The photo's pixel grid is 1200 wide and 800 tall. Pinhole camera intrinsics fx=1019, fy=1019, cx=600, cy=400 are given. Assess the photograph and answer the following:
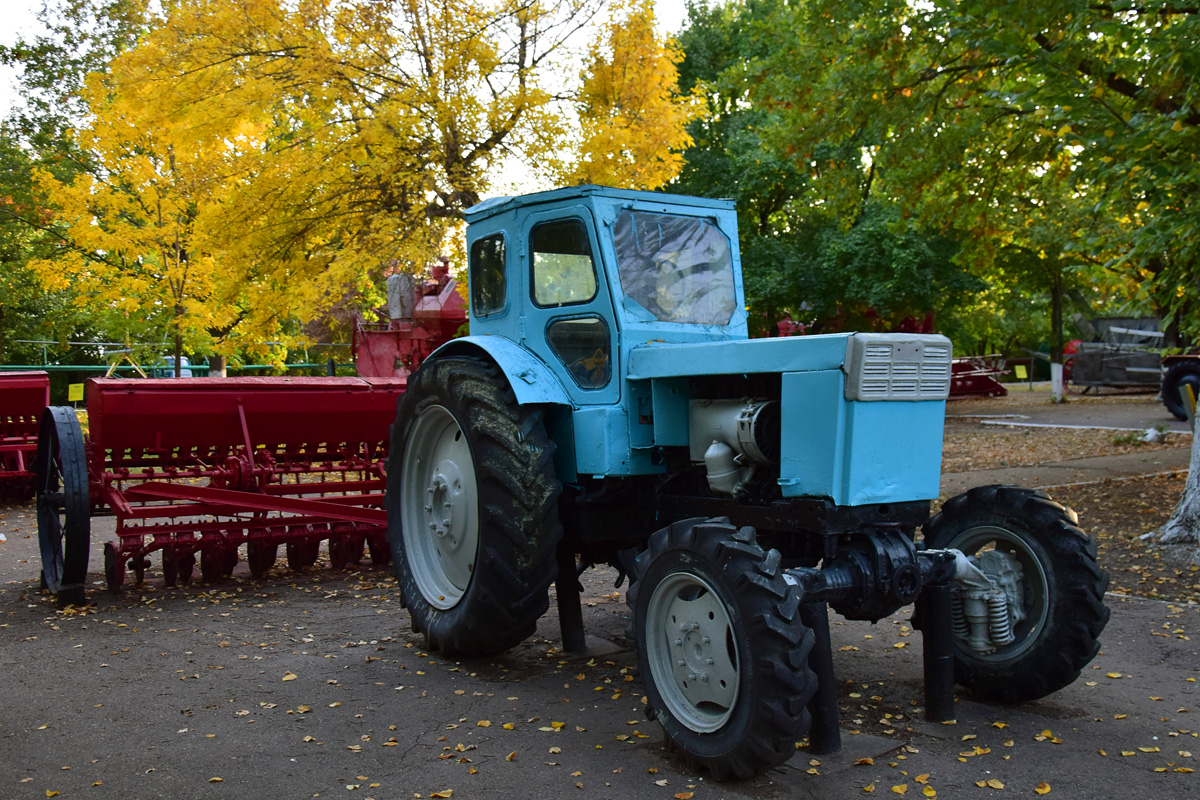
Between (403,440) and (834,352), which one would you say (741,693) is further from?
(403,440)

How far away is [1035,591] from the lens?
4590mm

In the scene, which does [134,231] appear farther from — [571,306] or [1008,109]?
[571,306]

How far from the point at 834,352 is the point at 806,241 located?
1918 centimetres

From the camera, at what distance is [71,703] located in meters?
4.85

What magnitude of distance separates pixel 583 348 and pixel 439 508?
1.32 metres

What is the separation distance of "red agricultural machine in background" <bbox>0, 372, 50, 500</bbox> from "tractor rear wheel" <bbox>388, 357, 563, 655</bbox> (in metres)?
6.88

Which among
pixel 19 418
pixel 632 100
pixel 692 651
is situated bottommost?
pixel 692 651

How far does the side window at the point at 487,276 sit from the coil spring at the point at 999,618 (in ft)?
9.60

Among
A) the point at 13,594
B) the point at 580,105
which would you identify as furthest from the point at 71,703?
the point at 580,105

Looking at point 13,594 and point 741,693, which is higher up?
point 741,693

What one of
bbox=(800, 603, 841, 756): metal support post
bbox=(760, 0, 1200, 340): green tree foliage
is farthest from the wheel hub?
bbox=(760, 0, 1200, 340): green tree foliage

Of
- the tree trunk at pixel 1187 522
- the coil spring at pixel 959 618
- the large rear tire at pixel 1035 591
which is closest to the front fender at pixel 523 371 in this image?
the large rear tire at pixel 1035 591

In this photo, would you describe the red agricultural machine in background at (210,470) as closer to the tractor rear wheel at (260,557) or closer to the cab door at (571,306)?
the tractor rear wheel at (260,557)

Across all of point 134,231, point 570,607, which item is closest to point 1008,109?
point 570,607
